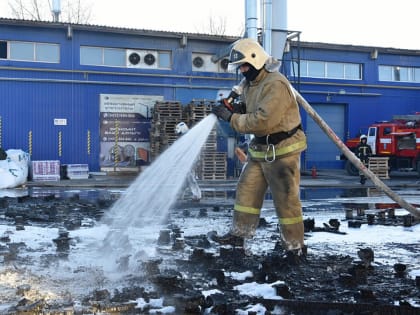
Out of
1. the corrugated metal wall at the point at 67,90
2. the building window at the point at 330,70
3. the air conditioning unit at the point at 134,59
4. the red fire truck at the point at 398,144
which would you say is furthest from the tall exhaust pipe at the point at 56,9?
the red fire truck at the point at 398,144

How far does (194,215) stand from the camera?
26.6 feet

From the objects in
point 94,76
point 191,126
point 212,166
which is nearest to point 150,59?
point 94,76

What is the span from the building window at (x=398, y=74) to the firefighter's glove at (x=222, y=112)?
23.5 metres

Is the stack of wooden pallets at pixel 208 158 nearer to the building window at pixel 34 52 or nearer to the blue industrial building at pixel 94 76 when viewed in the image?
the blue industrial building at pixel 94 76

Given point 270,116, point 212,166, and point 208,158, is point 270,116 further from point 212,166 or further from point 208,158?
point 212,166

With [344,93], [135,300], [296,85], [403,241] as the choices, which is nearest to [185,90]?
[296,85]

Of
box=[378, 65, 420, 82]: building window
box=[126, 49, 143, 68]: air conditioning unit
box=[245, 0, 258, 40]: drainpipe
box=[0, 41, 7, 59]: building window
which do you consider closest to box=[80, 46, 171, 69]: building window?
box=[126, 49, 143, 68]: air conditioning unit

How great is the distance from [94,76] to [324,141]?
11.6m

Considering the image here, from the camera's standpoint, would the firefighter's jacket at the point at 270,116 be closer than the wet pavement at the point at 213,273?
No

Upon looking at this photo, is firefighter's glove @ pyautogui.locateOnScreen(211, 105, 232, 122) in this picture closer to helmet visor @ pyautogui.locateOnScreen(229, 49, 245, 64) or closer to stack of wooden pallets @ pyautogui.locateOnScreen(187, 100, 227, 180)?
helmet visor @ pyautogui.locateOnScreen(229, 49, 245, 64)

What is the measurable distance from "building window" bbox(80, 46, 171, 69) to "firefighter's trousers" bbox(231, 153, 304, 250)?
56.6 ft

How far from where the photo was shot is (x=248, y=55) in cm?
474

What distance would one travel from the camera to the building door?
25344 millimetres

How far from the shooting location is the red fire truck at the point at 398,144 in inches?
819
